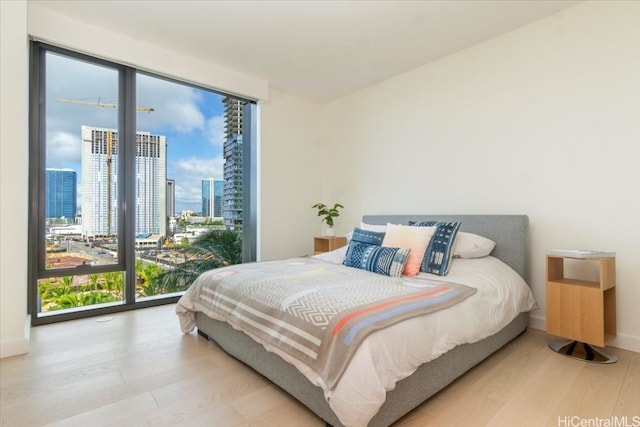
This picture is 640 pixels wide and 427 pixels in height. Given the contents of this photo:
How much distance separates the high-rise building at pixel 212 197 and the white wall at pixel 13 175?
5.65ft

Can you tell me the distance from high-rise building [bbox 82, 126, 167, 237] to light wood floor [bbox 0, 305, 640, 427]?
1216 millimetres

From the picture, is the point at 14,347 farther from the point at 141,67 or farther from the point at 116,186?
the point at 141,67

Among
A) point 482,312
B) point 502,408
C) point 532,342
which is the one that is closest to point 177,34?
point 482,312

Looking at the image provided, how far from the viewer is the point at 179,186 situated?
3658mm

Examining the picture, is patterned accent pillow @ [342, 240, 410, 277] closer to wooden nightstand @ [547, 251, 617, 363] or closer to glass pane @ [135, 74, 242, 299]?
wooden nightstand @ [547, 251, 617, 363]

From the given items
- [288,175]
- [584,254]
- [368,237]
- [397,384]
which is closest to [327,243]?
[288,175]

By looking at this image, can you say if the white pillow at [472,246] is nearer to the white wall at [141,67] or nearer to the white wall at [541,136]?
the white wall at [541,136]

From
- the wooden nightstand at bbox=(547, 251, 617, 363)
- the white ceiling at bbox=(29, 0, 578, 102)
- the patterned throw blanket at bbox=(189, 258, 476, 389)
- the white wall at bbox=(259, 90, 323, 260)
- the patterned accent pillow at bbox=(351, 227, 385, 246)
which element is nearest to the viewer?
the patterned throw blanket at bbox=(189, 258, 476, 389)

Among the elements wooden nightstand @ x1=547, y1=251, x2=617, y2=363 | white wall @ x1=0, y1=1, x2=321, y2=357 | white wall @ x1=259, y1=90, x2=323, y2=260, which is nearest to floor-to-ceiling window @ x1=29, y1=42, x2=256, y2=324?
white wall @ x1=0, y1=1, x2=321, y2=357

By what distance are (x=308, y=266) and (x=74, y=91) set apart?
109 inches

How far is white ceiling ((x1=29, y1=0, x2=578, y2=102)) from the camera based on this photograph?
2.50 metres

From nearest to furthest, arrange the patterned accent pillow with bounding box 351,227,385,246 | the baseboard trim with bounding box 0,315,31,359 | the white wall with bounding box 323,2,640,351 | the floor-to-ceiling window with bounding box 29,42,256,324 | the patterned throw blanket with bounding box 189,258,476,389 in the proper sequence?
the patterned throw blanket with bounding box 189,258,476,389 < the baseboard trim with bounding box 0,315,31,359 < the white wall with bounding box 323,2,640,351 < the patterned accent pillow with bounding box 351,227,385,246 < the floor-to-ceiling window with bounding box 29,42,256,324

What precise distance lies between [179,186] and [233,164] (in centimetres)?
76

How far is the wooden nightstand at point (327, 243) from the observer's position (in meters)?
3.96
